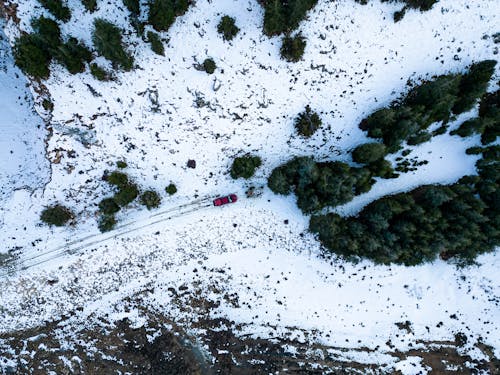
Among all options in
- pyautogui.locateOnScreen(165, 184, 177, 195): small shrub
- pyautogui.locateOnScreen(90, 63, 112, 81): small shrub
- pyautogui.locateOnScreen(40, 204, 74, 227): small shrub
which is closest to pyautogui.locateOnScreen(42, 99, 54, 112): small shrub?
pyautogui.locateOnScreen(90, 63, 112, 81): small shrub

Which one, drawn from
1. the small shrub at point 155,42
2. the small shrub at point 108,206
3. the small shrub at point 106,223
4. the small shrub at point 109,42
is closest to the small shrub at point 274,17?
the small shrub at point 155,42

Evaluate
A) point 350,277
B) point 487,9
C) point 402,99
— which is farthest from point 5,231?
point 487,9

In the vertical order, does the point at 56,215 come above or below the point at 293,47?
below

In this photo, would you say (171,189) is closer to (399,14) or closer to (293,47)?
(293,47)

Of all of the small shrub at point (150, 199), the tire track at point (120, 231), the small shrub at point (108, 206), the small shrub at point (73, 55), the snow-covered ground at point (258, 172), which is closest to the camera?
the small shrub at point (73, 55)

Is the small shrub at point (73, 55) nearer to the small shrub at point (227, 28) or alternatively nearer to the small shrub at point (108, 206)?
the small shrub at point (227, 28)

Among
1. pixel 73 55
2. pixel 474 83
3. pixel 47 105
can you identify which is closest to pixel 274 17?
pixel 73 55

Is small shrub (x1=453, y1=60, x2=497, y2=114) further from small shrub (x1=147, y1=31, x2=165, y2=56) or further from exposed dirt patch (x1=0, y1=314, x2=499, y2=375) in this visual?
small shrub (x1=147, y1=31, x2=165, y2=56)
